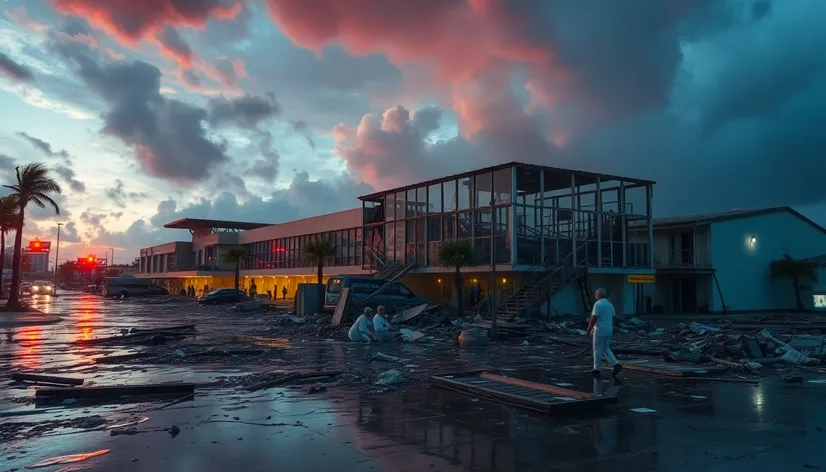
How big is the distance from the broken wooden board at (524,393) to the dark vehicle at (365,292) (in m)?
16.8

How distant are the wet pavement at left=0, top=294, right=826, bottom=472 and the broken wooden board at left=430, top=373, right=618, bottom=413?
0.18 metres

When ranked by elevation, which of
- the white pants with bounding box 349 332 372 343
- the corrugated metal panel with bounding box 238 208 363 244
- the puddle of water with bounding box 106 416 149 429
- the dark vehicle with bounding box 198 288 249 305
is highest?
the corrugated metal panel with bounding box 238 208 363 244

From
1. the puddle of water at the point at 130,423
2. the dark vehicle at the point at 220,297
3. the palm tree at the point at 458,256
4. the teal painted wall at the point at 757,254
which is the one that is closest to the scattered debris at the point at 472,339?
the palm tree at the point at 458,256

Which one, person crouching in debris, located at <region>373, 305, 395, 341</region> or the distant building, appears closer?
person crouching in debris, located at <region>373, 305, 395, 341</region>

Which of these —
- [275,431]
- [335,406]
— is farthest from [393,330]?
[275,431]

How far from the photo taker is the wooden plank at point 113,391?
1002 centimetres

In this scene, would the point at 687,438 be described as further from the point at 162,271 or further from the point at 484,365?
the point at 162,271

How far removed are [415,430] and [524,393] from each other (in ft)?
8.32

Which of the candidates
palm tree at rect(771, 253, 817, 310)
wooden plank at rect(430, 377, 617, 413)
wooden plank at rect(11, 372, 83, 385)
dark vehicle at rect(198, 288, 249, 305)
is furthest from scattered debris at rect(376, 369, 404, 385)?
dark vehicle at rect(198, 288, 249, 305)

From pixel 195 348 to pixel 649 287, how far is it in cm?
3010

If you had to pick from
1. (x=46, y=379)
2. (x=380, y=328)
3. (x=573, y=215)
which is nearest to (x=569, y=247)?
(x=573, y=215)

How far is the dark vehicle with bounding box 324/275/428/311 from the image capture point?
28.8 meters

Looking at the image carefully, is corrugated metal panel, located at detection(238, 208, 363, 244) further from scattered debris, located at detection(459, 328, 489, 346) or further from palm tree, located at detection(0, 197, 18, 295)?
scattered debris, located at detection(459, 328, 489, 346)

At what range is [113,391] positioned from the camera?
10.3 meters
